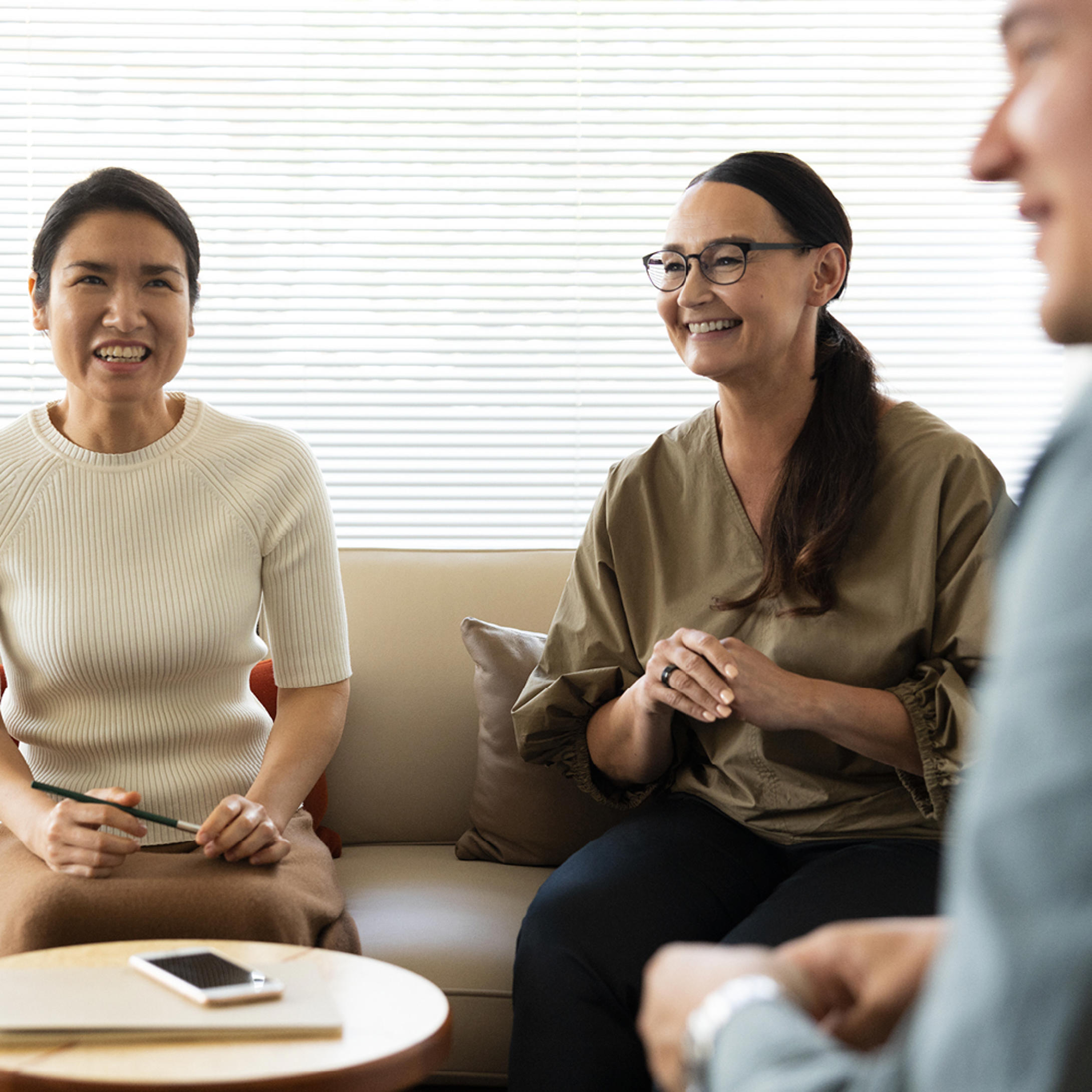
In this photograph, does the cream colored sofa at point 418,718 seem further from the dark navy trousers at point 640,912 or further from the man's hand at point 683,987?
the man's hand at point 683,987

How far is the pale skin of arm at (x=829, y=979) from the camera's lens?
2.19ft

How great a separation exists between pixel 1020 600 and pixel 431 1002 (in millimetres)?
826

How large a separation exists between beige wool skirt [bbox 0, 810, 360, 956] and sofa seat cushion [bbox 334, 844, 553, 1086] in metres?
0.23

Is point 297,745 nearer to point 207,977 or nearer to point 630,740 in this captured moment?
point 630,740

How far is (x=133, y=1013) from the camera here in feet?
3.28

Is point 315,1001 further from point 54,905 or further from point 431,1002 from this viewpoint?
point 54,905

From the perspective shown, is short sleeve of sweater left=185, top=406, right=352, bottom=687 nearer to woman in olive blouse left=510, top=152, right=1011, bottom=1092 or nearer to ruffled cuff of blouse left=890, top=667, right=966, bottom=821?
woman in olive blouse left=510, top=152, right=1011, bottom=1092

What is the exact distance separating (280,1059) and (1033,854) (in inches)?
29.0

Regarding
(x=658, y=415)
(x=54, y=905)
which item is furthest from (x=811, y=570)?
(x=658, y=415)

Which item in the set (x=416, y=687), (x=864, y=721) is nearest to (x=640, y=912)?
(x=864, y=721)

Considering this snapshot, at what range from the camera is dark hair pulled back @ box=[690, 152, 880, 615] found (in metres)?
1.58

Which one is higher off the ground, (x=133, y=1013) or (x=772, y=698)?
(x=772, y=698)

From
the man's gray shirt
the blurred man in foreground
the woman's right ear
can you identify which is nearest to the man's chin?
→ the blurred man in foreground


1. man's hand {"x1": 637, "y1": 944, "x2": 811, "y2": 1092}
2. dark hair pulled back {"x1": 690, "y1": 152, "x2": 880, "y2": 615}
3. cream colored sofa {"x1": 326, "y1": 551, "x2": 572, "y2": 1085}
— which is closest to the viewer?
man's hand {"x1": 637, "y1": 944, "x2": 811, "y2": 1092}
